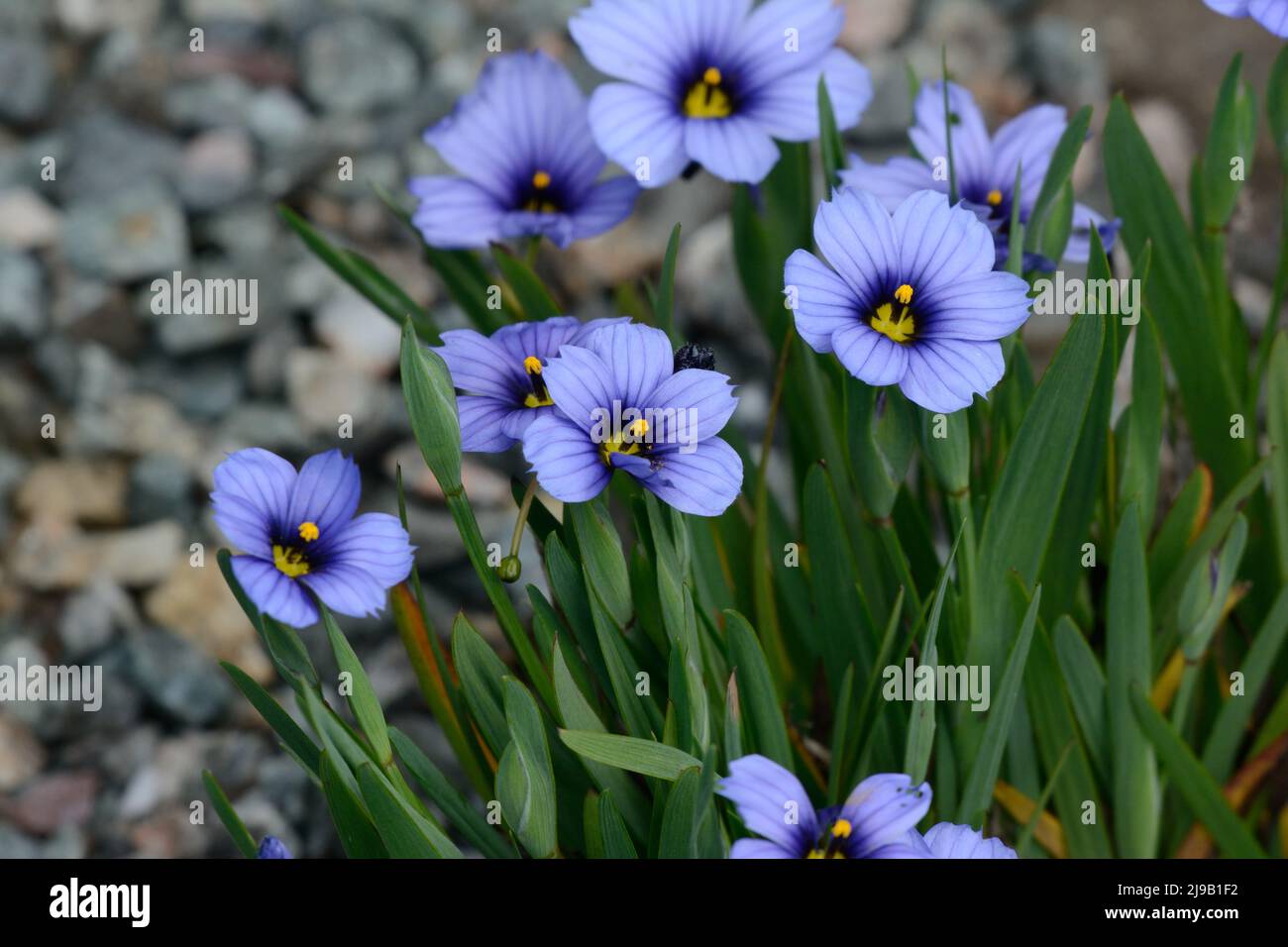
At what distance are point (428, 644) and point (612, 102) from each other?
0.34 meters

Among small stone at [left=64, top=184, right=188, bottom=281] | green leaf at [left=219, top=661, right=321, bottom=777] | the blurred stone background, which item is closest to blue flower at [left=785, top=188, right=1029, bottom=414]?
green leaf at [left=219, top=661, right=321, bottom=777]

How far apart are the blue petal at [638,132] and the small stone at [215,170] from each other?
986mm

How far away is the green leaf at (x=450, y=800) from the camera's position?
63cm

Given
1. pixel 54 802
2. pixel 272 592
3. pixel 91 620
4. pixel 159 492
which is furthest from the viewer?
pixel 159 492

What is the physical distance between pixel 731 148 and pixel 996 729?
1.16 ft

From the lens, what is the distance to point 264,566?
0.53 meters

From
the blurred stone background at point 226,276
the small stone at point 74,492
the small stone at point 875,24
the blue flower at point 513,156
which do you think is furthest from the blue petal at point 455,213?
the small stone at point 875,24

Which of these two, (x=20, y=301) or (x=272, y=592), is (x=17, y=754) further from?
(x=272, y=592)

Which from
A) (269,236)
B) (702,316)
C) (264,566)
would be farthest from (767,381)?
(264,566)

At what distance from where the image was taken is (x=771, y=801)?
548 mm

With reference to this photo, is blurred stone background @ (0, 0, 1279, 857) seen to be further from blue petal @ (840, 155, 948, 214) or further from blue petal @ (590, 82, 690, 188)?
blue petal @ (590, 82, 690, 188)

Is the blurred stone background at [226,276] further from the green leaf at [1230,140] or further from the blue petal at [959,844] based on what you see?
the blue petal at [959,844]

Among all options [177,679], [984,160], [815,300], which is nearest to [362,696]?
[815,300]
